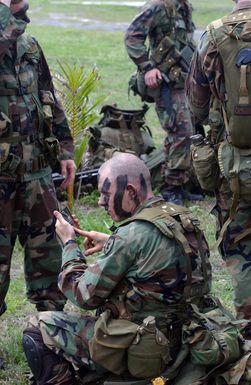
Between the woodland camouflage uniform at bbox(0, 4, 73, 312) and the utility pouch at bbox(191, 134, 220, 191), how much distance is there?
77 cm

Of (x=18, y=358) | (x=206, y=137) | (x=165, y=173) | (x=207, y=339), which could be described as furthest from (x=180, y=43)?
(x=207, y=339)

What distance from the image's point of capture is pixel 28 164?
179 inches

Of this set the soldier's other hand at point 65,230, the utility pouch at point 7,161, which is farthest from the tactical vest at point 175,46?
the soldier's other hand at point 65,230

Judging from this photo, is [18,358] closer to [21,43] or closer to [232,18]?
[21,43]

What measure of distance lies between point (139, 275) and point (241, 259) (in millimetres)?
936

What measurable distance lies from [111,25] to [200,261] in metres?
18.5

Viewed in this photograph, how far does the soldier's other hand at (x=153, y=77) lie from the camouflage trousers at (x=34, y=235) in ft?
9.08

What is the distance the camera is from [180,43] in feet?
24.3

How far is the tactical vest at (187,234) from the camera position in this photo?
364 cm

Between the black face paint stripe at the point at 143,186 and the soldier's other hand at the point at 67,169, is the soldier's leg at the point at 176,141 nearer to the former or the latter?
→ the soldier's other hand at the point at 67,169

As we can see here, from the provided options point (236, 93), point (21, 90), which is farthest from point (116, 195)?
point (21, 90)

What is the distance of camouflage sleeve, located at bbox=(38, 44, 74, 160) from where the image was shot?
15.6ft

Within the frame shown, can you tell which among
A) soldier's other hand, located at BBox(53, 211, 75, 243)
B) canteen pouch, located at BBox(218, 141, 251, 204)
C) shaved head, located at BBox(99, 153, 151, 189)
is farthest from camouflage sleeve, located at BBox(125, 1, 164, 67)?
shaved head, located at BBox(99, 153, 151, 189)

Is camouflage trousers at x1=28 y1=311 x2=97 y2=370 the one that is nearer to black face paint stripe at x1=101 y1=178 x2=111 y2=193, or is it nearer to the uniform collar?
black face paint stripe at x1=101 y1=178 x2=111 y2=193
